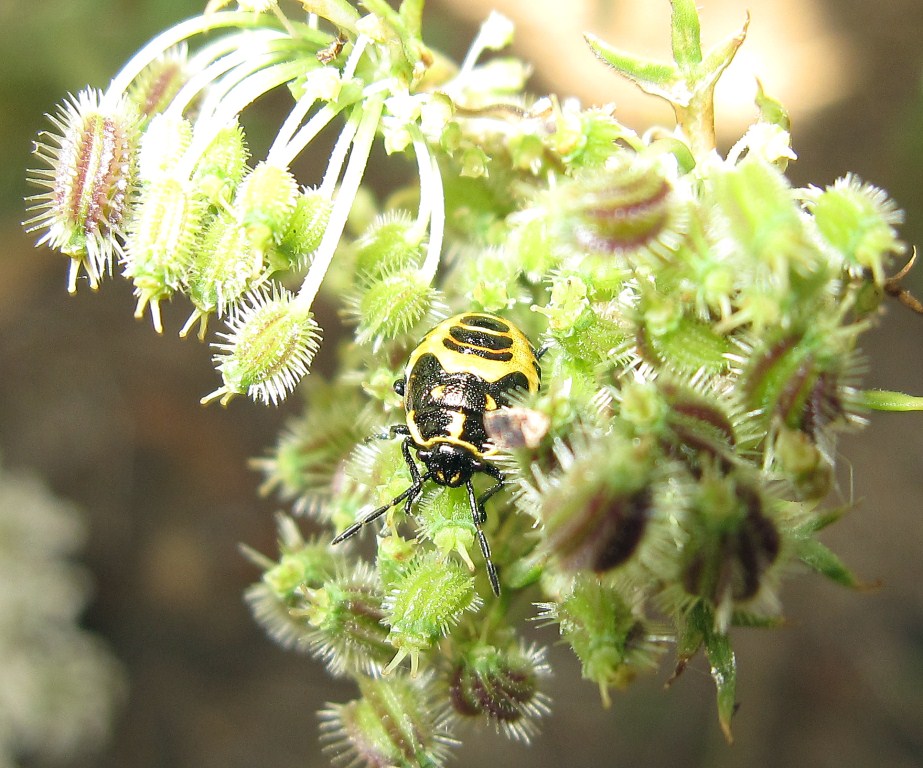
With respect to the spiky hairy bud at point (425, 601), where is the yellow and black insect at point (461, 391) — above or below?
above

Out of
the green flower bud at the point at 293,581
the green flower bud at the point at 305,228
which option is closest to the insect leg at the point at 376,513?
the green flower bud at the point at 293,581

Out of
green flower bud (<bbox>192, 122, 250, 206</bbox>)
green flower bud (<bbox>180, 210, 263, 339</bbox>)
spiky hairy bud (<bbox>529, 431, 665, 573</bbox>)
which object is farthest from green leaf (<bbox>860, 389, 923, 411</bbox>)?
green flower bud (<bbox>192, 122, 250, 206</bbox>)

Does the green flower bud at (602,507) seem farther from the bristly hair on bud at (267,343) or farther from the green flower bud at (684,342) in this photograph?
the bristly hair on bud at (267,343)

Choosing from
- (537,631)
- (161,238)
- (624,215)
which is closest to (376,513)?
(161,238)

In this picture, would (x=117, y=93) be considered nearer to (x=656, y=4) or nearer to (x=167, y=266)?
(x=167, y=266)

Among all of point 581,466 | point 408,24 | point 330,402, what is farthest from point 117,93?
point 581,466

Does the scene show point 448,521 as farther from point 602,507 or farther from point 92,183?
point 92,183
